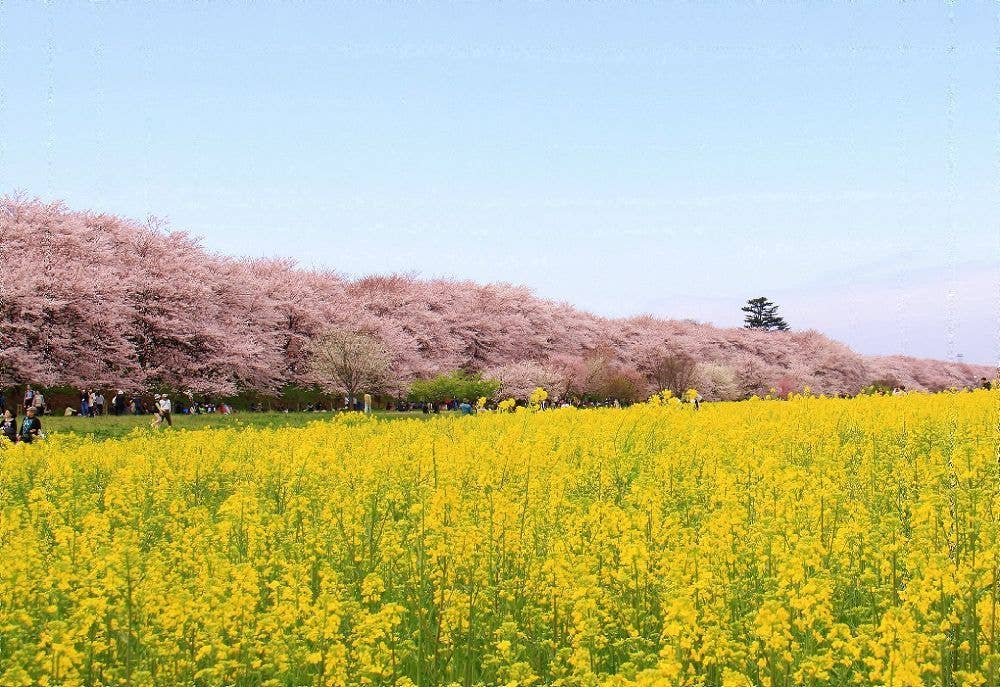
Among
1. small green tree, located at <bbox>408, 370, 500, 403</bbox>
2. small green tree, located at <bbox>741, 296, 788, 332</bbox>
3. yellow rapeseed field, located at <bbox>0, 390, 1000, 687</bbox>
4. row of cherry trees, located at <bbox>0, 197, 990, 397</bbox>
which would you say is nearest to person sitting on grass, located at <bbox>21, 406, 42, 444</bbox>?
yellow rapeseed field, located at <bbox>0, 390, 1000, 687</bbox>

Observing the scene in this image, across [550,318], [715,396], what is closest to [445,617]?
[550,318]

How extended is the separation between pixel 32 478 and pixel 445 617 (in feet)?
37.0

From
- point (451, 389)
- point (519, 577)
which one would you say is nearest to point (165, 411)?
point (451, 389)

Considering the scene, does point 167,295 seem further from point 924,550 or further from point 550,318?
point 924,550

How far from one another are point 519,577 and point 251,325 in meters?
43.9

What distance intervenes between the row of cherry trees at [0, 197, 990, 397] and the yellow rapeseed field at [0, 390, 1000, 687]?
1164 inches

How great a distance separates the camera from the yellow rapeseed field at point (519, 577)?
196 inches

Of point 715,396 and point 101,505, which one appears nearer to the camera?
point 101,505

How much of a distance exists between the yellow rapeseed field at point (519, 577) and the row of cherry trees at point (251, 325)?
97.0ft

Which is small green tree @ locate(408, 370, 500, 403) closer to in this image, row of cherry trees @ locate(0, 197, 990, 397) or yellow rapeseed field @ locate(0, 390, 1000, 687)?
row of cherry trees @ locate(0, 197, 990, 397)

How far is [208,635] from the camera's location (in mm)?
5738

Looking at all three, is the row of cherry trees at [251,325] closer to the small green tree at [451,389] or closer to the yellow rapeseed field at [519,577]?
the small green tree at [451,389]

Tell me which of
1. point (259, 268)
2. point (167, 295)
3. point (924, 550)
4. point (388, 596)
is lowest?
point (388, 596)

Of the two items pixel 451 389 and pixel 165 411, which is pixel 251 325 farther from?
pixel 165 411
